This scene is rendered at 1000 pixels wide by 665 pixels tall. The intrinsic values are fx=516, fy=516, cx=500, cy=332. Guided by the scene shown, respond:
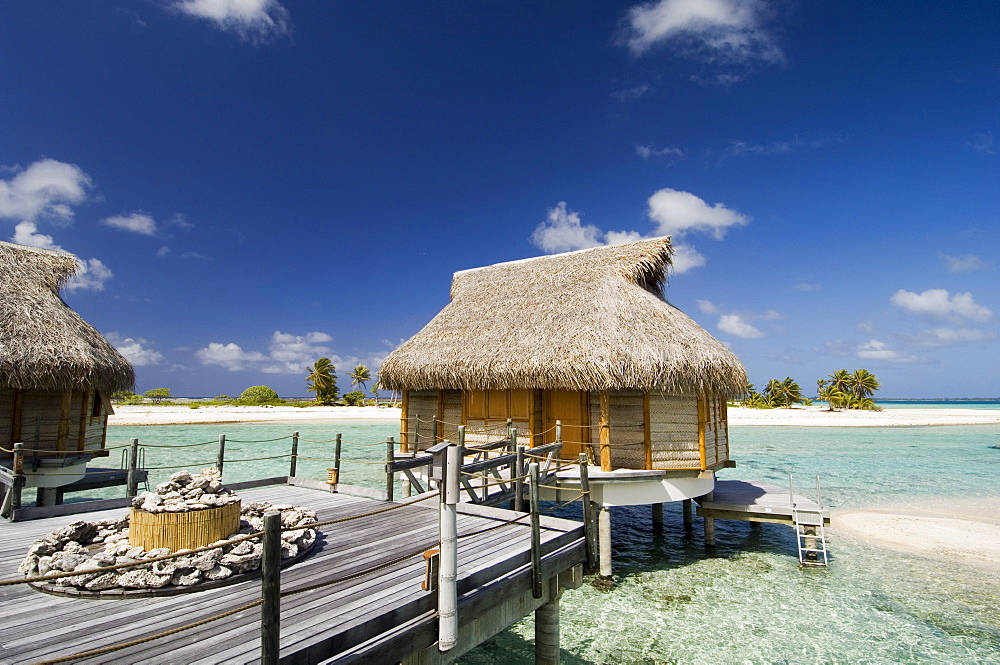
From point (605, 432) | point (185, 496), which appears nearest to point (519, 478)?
point (185, 496)

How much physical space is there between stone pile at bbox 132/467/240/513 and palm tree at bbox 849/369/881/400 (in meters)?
68.7

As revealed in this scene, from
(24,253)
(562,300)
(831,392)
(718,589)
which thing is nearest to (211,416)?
(24,253)

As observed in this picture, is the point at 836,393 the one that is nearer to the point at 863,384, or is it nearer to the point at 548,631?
the point at 863,384

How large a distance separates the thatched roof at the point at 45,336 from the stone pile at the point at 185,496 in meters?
8.24

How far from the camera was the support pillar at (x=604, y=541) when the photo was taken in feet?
31.0

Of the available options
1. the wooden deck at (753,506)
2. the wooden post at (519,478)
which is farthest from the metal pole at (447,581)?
the wooden deck at (753,506)

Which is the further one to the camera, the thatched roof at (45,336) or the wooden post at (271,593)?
the thatched roof at (45,336)

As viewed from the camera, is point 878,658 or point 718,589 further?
point 718,589

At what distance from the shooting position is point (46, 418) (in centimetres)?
1166

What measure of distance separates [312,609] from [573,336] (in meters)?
8.30

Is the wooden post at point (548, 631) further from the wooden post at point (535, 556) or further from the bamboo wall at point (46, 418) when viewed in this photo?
the bamboo wall at point (46, 418)

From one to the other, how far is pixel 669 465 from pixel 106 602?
370 inches

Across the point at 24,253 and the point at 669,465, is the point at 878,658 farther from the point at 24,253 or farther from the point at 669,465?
the point at 24,253

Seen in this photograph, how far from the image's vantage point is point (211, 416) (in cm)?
4578
